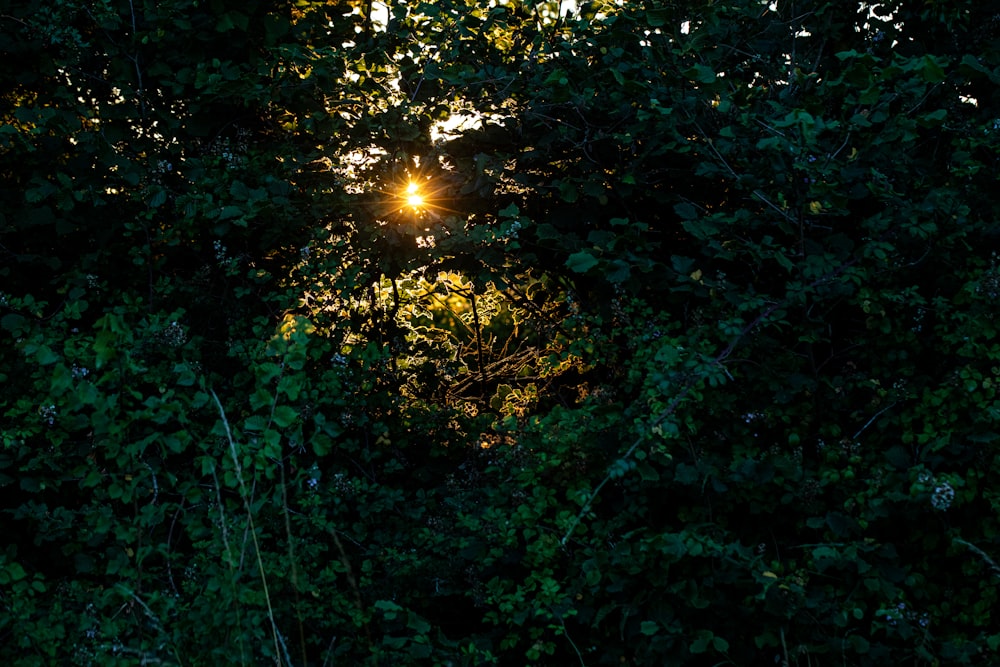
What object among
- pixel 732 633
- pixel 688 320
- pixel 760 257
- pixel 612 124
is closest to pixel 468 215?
pixel 612 124

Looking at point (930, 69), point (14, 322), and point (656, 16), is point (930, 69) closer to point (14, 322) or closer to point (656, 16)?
point (656, 16)

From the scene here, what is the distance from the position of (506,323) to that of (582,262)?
1430 millimetres

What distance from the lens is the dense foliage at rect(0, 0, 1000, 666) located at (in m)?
3.21

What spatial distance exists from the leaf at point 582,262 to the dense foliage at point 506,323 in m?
0.02

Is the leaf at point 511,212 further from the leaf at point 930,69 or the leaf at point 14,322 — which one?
the leaf at point 14,322

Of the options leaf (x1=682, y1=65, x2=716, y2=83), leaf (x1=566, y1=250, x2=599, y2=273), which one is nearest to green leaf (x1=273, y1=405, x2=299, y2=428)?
leaf (x1=566, y1=250, x2=599, y2=273)

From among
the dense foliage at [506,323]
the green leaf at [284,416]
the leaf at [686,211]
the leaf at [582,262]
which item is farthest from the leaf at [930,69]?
the green leaf at [284,416]

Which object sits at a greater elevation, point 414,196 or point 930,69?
point 414,196

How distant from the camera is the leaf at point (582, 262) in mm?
3498

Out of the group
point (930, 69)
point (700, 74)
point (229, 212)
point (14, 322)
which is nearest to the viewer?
point (930, 69)

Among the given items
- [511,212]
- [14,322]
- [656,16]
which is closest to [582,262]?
[511,212]

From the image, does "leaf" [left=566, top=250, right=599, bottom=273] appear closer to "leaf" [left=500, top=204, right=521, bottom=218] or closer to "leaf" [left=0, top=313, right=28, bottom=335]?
"leaf" [left=500, top=204, right=521, bottom=218]

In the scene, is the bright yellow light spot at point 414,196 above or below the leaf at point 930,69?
above

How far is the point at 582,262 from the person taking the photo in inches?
139
